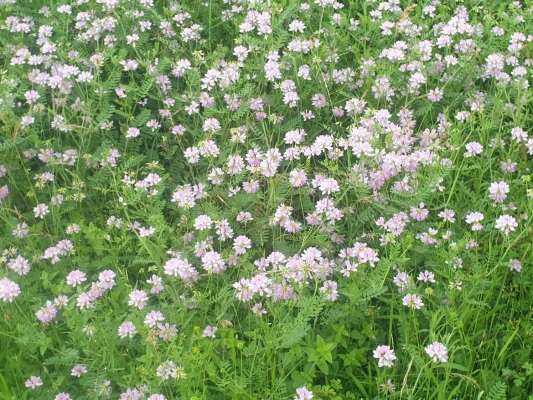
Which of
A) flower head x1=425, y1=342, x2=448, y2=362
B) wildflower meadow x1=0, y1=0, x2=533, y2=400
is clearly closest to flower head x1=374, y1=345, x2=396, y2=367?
wildflower meadow x1=0, y1=0, x2=533, y2=400

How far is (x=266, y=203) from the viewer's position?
3309 mm

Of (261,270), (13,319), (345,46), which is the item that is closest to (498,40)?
(345,46)

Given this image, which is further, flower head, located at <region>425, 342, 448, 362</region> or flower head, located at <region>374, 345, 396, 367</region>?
flower head, located at <region>374, 345, 396, 367</region>

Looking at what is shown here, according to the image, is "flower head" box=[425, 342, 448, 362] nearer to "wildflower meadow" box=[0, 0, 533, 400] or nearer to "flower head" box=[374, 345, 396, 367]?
"wildflower meadow" box=[0, 0, 533, 400]

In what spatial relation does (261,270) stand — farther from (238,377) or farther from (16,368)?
(16,368)

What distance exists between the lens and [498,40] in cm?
424

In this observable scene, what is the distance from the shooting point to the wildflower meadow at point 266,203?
2.75 m

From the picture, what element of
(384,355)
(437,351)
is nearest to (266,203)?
(384,355)

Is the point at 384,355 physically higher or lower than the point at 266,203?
lower

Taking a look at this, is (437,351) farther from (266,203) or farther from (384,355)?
(266,203)

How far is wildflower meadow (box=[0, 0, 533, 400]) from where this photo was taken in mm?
2754

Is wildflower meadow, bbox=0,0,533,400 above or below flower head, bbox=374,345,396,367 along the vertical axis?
above

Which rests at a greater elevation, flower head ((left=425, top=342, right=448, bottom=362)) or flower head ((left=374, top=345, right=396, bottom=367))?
flower head ((left=425, top=342, right=448, bottom=362))

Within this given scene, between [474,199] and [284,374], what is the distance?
1.27 m
